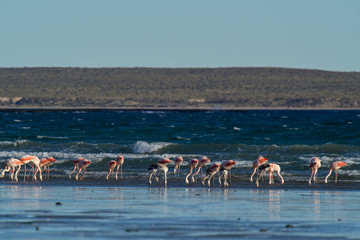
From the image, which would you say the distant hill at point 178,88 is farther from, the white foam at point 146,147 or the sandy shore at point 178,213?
the sandy shore at point 178,213

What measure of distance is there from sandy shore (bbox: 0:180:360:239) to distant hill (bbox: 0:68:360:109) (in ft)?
433

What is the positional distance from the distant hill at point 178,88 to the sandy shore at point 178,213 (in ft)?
433

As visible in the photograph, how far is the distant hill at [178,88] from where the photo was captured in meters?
154

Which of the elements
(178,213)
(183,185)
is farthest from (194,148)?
(178,213)

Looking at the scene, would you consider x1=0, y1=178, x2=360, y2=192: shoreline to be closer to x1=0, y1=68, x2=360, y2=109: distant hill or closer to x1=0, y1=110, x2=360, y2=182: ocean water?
x1=0, y1=110, x2=360, y2=182: ocean water

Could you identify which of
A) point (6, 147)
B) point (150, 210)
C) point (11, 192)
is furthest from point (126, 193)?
point (6, 147)

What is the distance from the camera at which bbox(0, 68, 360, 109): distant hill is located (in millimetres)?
154375

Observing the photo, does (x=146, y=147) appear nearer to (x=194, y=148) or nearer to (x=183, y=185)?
(x=194, y=148)

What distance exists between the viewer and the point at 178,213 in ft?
47.0

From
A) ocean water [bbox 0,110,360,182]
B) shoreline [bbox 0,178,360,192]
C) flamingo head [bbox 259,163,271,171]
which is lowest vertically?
shoreline [bbox 0,178,360,192]

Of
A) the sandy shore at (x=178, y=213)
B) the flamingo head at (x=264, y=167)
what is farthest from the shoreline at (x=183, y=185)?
the flamingo head at (x=264, y=167)

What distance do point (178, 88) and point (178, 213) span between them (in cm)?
15417

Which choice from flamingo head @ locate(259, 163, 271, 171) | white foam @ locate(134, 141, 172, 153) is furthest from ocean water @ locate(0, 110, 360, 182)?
flamingo head @ locate(259, 163, 271, 171)

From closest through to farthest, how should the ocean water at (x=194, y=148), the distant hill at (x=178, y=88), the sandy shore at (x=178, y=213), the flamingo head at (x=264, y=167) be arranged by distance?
the sandy shore at (x=178, y=213) → the flamingo head at (x=264, y=167) → the ocean water at (x=194, y=148) → the distant hill at (x=178, y=88)
